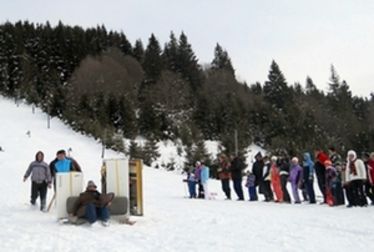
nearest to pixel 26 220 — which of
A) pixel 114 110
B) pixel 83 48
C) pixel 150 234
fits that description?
pixel 150 234

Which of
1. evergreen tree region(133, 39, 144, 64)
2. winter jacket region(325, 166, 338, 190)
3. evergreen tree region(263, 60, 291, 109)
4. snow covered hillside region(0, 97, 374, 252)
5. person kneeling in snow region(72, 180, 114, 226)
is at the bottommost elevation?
snow covered hillside region(0, 97, 374, 252)

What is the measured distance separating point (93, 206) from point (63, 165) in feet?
10.4

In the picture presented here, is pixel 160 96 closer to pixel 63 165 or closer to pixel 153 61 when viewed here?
pixel 153 61

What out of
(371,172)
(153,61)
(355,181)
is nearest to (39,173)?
(355,181)

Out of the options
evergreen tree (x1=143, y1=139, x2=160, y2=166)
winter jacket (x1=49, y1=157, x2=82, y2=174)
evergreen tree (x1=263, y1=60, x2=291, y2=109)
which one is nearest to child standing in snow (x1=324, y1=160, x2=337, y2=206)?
winter jacket (x1=49, y1=157, x2=82, y2=174)

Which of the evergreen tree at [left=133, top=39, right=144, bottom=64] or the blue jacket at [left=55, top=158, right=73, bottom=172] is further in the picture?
the evergreen tree at [left=133, top=39, right=144, bottom=64]

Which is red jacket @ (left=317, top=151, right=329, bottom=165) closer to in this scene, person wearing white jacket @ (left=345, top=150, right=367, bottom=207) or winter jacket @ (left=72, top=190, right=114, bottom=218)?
person wearing white jacket @ (left=345, top=150, right=367, bottom=207)

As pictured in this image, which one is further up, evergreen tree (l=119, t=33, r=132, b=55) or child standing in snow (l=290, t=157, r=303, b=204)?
evergreen tree (l=119, t=33, r=132, b=55)

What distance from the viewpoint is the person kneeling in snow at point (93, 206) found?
1003cm

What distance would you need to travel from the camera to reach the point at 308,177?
48.0 ft

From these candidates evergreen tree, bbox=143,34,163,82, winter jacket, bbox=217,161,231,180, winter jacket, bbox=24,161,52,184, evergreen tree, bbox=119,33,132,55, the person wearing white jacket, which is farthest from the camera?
evergreen tree, bbox=119,33,132,55

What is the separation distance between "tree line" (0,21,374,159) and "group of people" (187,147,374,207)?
2111 cm

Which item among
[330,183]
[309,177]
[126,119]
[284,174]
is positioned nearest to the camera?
[330,183]

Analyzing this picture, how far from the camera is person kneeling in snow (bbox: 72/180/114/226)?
32.9 feet
